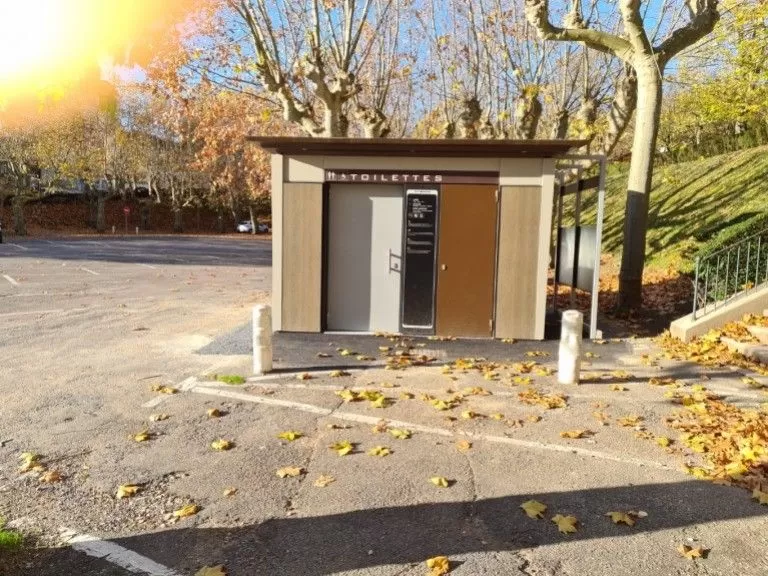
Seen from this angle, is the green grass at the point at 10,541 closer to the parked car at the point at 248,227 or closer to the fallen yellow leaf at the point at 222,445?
the fallen yellow leaf at the point at 222,445

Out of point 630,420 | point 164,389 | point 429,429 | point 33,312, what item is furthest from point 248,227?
point 630,420

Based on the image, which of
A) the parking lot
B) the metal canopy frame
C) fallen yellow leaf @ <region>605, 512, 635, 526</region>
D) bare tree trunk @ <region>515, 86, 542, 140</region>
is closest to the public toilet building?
the metal canopy frame

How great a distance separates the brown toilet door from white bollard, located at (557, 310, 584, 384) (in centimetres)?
262

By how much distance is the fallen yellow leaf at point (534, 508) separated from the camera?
3.78 m

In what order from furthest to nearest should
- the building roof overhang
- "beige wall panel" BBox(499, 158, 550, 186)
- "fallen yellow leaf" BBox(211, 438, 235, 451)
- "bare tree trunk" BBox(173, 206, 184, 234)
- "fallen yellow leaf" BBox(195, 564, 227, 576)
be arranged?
"bare tree trunk" BBox(173, 206, 184, 234), "beige wall panel" BBox(499, 158, 550, 186), the building roof overhang, "fallen yellow leaf" BBox(211, 438, 235, 451), "fallen yellow leaf" BBox(195, 564, 227, 576)

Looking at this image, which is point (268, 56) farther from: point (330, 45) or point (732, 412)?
point (732, 412)

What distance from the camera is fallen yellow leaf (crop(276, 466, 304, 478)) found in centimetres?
437

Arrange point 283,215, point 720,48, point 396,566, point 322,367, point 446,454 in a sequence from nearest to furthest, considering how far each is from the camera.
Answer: point 396,566 → point 446,454 → point 322,367 → point 283,215 → point 720,48

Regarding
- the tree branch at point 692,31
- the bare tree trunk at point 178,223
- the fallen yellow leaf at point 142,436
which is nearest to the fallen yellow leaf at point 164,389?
the fallen yellow leaf at point 142,436

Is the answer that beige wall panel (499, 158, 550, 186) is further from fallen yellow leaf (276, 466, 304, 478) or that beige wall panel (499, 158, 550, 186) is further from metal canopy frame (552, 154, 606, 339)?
fallen yellow leaf (276, 466, 304, 478)

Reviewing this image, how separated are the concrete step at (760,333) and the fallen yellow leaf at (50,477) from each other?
27.8 ft

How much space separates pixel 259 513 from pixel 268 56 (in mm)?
12779

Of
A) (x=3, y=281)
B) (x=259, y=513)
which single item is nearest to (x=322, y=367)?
(x=259, y=513)

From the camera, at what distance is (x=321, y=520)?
3732 mm
